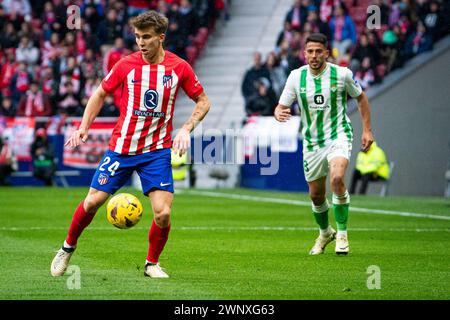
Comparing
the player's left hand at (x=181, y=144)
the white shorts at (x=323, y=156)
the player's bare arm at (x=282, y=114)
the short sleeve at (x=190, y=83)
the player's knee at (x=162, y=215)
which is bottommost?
the player's knee at (x=162, y=215)

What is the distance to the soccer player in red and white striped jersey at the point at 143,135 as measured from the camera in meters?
9.95

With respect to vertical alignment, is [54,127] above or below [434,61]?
below

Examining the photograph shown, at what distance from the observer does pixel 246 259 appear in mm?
11828

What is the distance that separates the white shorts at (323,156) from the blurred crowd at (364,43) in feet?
45.5

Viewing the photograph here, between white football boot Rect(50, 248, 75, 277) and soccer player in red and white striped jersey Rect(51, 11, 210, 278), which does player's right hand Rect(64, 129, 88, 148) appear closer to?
soccer player in red and white striped jersey Rect(51, 11, 210, 278)

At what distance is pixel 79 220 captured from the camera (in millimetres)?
10047

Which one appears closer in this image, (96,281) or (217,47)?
(96,281)

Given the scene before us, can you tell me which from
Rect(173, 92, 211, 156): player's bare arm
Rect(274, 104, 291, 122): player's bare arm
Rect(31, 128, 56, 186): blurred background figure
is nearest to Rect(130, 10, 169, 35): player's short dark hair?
Rect(173, 92, 211, 156): player's bare arm

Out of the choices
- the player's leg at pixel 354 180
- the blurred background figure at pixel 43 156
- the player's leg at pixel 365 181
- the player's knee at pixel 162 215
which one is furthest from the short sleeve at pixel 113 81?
the blurred background figure at pixel 43 156

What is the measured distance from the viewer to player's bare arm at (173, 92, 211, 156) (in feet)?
30.7

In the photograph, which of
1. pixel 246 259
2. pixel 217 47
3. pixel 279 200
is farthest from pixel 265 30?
pixel 246 259

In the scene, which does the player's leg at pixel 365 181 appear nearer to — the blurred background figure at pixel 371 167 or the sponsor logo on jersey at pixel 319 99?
the blurred background figure at pixel 371 167

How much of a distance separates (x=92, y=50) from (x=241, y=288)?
21683 millimetres
